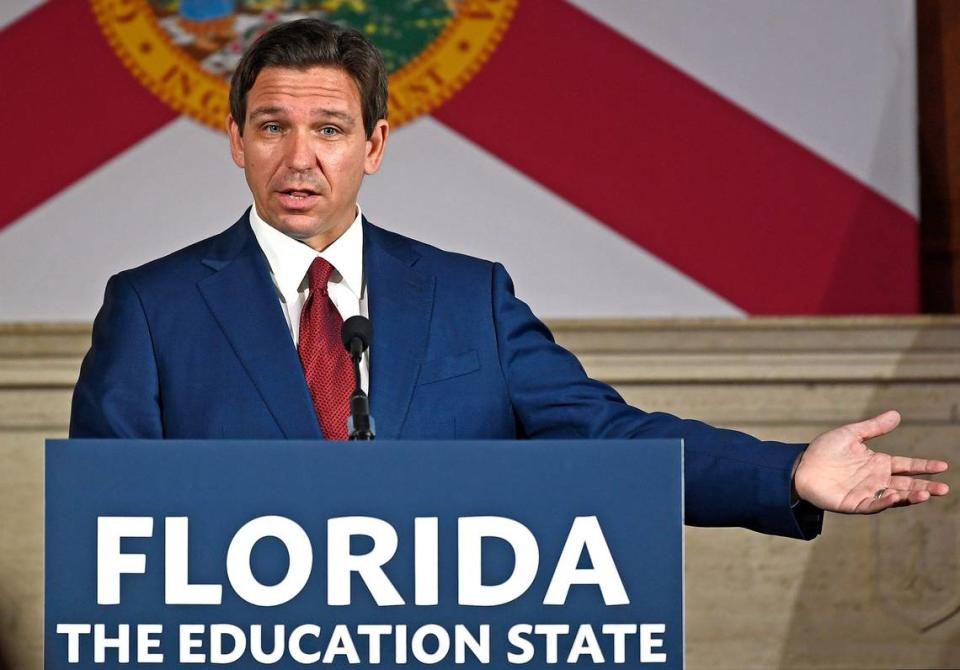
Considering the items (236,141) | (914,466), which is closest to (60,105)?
(236,141)

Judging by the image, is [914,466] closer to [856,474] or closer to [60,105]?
[856,474]

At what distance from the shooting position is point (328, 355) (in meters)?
1.43

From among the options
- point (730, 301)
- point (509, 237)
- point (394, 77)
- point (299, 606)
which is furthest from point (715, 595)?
point (299, 606)

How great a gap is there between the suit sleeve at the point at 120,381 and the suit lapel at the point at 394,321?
23 centimetres

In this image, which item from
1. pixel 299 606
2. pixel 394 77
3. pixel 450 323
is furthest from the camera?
pixel 394 77

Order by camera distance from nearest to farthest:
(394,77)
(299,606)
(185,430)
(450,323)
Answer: (299,606) → (185,430) → (450,323) → (394,77)

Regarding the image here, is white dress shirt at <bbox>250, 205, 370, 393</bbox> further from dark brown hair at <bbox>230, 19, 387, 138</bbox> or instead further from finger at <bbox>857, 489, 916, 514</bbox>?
finger at <bbox>857, 489, 916, 514</bbox>

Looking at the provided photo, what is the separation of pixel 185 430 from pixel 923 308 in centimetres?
206

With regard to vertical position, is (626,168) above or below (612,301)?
above

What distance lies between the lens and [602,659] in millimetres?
1149

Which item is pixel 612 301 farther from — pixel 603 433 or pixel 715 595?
pixel 603 433

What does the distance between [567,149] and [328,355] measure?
155 centimetres

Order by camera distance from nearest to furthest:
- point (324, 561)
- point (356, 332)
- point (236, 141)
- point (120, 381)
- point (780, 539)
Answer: point (324, 561) < point (356, 332) < point (120, 381) < point (236, 141) < point (780, 539)

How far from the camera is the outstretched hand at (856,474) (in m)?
1.31
